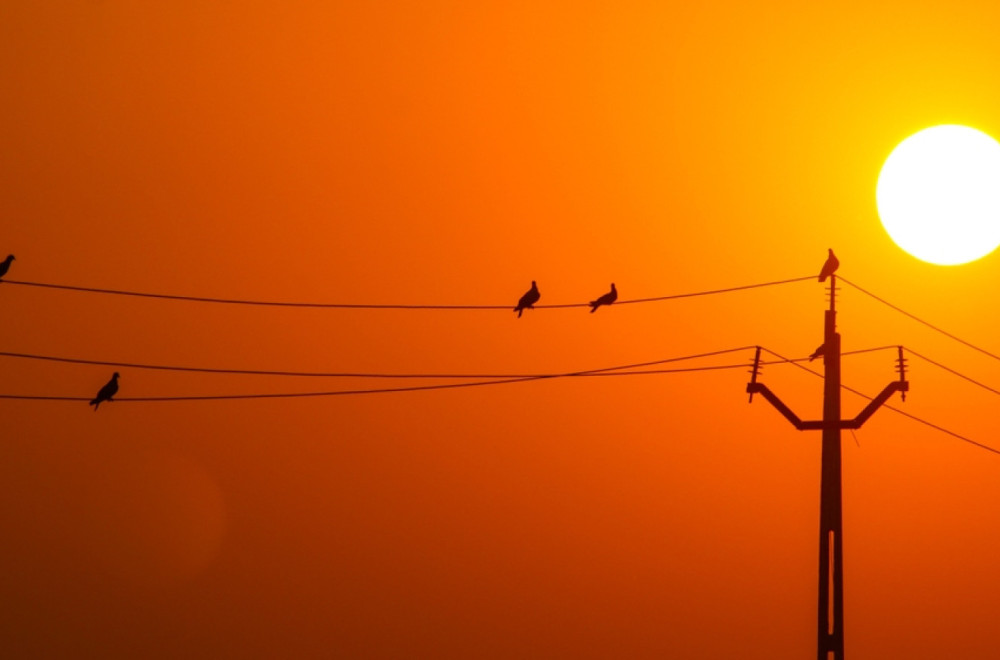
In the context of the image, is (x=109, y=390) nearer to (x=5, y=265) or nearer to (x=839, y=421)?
(x=5, y=265)

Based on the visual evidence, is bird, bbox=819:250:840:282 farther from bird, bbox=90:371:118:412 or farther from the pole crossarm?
bird, bbox=90:371:118:412

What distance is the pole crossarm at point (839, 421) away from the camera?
74.7 feet

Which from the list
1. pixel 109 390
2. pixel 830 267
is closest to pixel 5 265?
pixel 109 390

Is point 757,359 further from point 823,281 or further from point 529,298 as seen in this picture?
point 529,298

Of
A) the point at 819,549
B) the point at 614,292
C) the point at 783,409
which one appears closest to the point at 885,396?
the point at 783,409

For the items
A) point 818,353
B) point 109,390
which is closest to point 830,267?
point 818,353

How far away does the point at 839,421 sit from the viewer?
22.5 m

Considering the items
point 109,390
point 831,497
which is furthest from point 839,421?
point 109,390

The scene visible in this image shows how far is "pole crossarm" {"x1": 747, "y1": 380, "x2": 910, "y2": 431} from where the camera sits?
896 inches

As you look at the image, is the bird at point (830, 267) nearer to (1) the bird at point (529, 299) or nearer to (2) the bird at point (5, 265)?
(1) the bird at point (529, 299)

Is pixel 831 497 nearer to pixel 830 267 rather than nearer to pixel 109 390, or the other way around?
pixel 830 267

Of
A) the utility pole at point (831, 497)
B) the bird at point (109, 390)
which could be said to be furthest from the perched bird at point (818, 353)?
the bird at point (109, 390)

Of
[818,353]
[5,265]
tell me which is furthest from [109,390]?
[818,353]

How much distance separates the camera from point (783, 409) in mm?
24094
